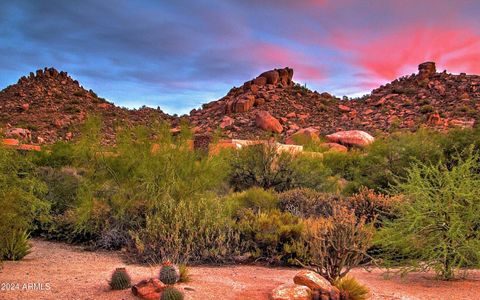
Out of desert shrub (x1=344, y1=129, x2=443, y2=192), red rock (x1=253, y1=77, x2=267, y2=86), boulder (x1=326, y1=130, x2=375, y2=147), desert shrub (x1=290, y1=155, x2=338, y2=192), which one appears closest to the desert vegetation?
desert shrub (x1=290, y1=155, x2=338, y2=192)

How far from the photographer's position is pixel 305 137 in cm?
4581

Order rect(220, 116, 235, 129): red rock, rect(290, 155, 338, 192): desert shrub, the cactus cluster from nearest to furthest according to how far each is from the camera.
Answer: the cactus cluster → rect(290, 155, 338, 192): desert shrub → rect(220, 116, 235, 129): red rock

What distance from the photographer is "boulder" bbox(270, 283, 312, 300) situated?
802 cm

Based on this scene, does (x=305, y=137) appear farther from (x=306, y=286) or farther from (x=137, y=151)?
(x=306, y=286)

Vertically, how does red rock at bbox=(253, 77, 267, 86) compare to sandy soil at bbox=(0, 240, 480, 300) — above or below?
above

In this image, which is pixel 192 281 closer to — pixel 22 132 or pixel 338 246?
pixel 338 246

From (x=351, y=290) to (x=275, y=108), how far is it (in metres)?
53.3

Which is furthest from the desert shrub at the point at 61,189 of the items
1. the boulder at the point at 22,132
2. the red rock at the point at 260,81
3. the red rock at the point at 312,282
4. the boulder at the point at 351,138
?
the red rock at the point at 260,81

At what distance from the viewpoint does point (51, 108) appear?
54094 millimetres

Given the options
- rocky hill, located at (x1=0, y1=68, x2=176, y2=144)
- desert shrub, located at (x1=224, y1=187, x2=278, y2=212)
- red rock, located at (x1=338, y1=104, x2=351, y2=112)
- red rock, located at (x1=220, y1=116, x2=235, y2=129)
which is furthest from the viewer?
red rock, located at (x1=338, y1=104, x2=351, y2=112)

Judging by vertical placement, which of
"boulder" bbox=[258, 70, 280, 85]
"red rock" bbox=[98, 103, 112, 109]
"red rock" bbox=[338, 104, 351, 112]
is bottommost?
"red rock" bbox=[98, 103, 112, 109]

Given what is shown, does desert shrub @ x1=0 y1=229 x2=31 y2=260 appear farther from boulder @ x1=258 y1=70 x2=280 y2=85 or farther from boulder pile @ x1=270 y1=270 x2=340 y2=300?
boulder @ x1=258 y1=70 x2=280 y2=85

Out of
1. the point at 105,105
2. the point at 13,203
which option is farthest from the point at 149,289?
the point at 105,105

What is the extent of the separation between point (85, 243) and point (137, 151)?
2655 millimetres
